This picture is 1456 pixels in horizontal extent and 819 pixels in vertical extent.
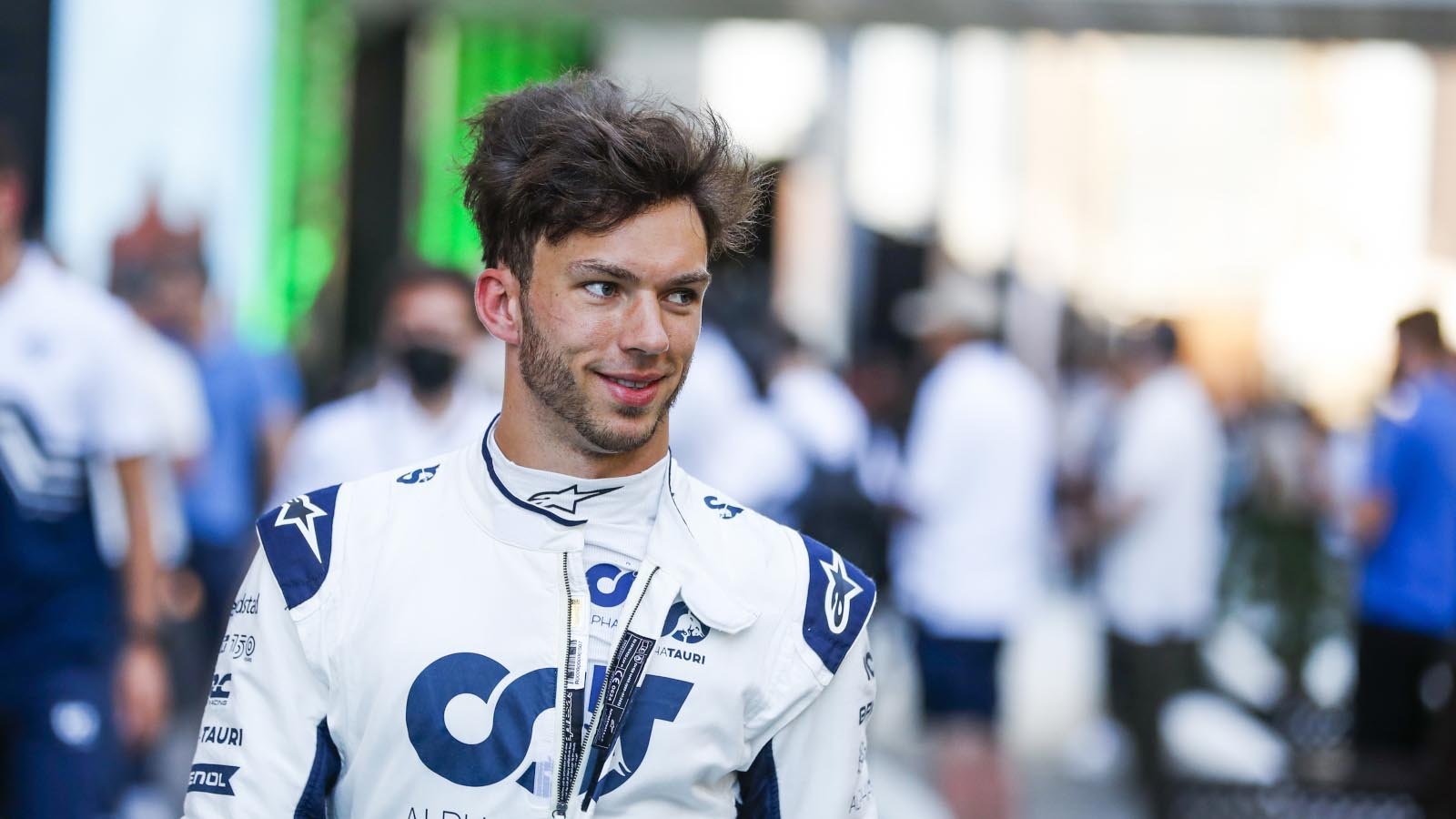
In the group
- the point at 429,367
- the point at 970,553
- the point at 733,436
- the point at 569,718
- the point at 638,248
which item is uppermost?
the point at 638,248

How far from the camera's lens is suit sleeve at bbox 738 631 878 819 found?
2.36m

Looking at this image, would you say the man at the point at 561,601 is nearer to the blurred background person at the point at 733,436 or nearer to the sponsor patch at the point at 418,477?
the sponsor patch at the point at 418,477

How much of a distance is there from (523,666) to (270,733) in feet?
1.03

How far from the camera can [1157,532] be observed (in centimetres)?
795

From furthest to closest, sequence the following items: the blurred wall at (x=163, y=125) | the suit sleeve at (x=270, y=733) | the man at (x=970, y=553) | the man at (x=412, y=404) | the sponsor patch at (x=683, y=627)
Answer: the blurred wall at (x=163, y=125) → the man at (x=970, y=553) → the man at (x=412, y=404) → the sponsor patch at (x=683, y=627) → the suit sleeve at (x=270, y=733)

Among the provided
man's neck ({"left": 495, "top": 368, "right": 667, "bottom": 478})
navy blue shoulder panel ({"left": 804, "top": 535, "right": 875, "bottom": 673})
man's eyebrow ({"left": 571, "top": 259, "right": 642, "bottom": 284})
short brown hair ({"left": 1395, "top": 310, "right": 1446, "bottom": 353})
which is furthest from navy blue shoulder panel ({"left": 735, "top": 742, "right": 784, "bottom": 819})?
short brown hair ({"left": 1395, "top": 310, "right": 1446, "bottom": 353})

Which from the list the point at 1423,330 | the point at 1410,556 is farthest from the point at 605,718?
the point at 1423,330

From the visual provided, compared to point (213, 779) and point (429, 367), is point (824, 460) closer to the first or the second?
point (429, 367)

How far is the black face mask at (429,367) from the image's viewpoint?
17.5 feet

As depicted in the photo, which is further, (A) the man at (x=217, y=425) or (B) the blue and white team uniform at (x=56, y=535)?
(A) the man at (x=217, y=425)

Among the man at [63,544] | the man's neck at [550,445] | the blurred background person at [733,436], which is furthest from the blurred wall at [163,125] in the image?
the man's neck at [550,445]

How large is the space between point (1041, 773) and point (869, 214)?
9958mm

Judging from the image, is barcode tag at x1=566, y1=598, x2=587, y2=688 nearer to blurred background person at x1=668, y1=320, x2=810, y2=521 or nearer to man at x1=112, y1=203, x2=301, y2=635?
blurred background person at x1=668, y1=320, x2=810, y2=521

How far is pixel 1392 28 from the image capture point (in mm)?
9148
